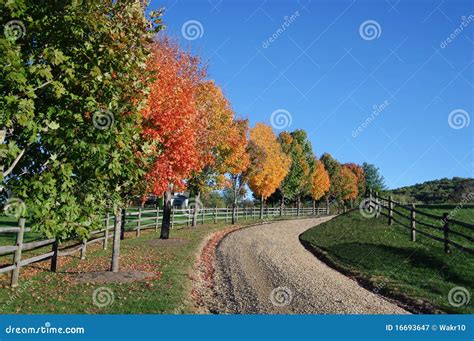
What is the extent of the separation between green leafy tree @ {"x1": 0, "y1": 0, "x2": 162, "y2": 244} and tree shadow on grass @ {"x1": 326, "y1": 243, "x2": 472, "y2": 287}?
10.3 m

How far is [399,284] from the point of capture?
1270cm

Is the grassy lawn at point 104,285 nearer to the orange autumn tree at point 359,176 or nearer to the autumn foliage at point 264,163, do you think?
the autumn foliage at point 264,163

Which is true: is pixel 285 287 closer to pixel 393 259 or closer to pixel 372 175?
pixel 393 259

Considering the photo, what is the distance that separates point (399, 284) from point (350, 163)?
92.7m

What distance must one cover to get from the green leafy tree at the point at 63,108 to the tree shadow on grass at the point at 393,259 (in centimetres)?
1025

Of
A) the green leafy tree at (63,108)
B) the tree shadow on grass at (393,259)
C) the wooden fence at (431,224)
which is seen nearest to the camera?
the green leafy tree at (63,108)

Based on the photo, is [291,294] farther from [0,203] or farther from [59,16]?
[59,16]

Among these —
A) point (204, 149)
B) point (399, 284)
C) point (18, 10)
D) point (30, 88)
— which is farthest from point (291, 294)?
point (204, 149)

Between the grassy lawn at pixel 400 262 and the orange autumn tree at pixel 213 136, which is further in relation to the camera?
the orange autumn tree at pixel 213 136

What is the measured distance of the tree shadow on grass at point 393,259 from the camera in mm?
14016

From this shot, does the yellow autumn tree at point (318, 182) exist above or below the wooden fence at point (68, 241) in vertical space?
above

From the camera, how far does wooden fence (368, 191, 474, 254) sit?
1600cm

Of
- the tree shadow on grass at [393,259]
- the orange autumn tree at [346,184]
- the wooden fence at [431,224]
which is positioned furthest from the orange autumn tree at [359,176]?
the tree shadow on grass at [393,259]

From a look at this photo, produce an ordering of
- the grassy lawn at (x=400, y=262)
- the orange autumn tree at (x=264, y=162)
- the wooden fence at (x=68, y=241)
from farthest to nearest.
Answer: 1. the orange autumn tree at (x=264, y=162)
2. the wooden fence at (x=68, y=241)
3. the grassy lawn at (x=400, y=262)
